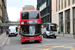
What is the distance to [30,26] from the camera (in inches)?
621

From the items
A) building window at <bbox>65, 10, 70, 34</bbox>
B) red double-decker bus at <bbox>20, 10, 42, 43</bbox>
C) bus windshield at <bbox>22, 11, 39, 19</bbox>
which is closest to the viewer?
red double-decker bus at <bbox>20, 10, 42, 43</bbox>

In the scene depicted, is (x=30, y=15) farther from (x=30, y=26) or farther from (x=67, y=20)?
(x=67, y=20)

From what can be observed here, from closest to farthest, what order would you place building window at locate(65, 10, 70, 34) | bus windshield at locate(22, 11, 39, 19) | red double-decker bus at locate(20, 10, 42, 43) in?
red double-decker bus at locate(20, 10, 42, 43) < bus windshield at locate(22, 11, 39, 19) < building window at locate(65, 10, 70, 34)

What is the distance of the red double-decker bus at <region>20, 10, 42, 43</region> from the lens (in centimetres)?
1549

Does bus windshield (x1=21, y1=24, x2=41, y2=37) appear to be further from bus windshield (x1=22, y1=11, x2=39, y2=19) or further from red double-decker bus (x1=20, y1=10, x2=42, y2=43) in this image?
bus windshield (x1=22, y1=11, x2=39, y2=19)

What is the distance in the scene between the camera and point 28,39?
15.4 meters

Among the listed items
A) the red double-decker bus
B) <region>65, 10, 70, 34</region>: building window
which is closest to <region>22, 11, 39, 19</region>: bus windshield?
the red double-decker bus

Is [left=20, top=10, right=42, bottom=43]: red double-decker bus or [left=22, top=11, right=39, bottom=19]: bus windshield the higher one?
[left=22, top=11, right=39, bottom=19]: bus windshield

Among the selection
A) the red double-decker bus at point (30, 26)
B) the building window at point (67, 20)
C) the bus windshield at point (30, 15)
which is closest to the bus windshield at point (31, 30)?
the red double-decker bus at point (30, 26)

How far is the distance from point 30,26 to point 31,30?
0.47m

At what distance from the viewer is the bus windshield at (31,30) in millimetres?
15523

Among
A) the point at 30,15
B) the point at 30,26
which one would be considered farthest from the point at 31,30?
the point at 30,15

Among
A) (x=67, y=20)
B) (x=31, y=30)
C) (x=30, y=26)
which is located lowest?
(x=31, y=30)

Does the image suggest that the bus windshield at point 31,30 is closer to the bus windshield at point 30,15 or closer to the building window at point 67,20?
the bus windshield at point 30,15
